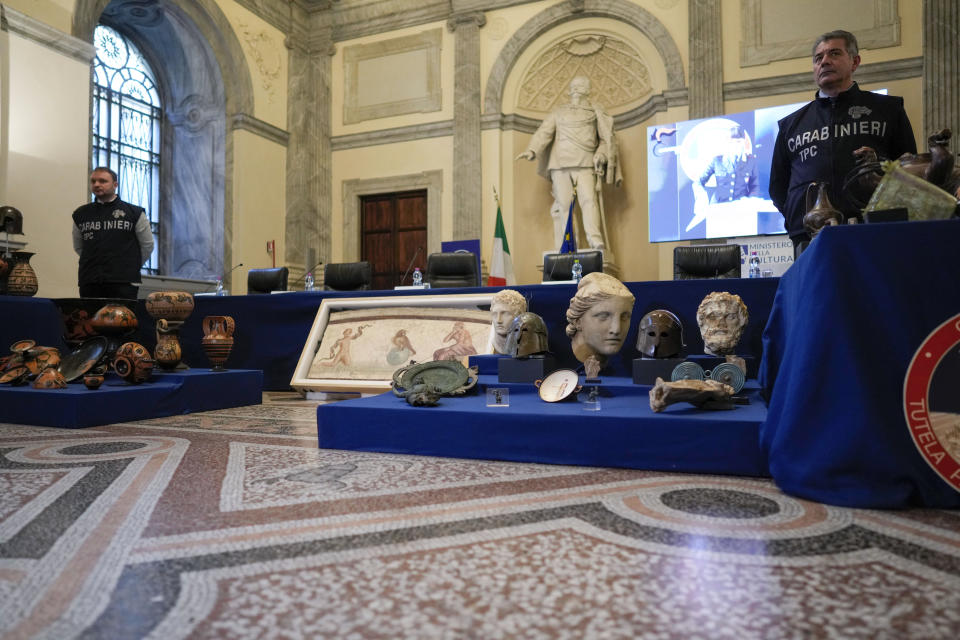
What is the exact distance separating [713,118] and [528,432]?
288 inches

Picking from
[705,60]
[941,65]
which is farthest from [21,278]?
[941,65]

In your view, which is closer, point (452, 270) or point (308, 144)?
point (452, 270)

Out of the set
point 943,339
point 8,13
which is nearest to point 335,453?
point 943,339

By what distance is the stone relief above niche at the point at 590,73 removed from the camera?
960 cm

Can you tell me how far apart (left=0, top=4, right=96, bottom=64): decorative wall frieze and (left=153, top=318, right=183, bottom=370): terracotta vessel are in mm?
4878

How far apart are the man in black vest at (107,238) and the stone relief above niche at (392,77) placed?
6462mm

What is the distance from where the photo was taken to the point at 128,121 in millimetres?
9570

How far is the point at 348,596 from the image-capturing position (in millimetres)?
1216

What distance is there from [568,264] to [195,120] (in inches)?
300

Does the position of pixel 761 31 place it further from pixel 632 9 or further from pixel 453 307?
pixel 453 307

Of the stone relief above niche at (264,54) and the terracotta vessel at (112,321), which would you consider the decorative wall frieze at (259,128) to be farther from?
the terracotta vessel at (112,321)

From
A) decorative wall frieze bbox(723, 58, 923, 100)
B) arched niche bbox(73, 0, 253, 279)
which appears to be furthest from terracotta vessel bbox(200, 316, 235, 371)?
decorative wall frieze bbox(723, 58, 923, 100)

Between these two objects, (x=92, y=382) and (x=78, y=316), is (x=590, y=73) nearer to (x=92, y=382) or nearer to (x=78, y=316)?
(x=78, y=316)

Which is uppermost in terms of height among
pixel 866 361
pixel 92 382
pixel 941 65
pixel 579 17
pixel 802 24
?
pixel 579 17
